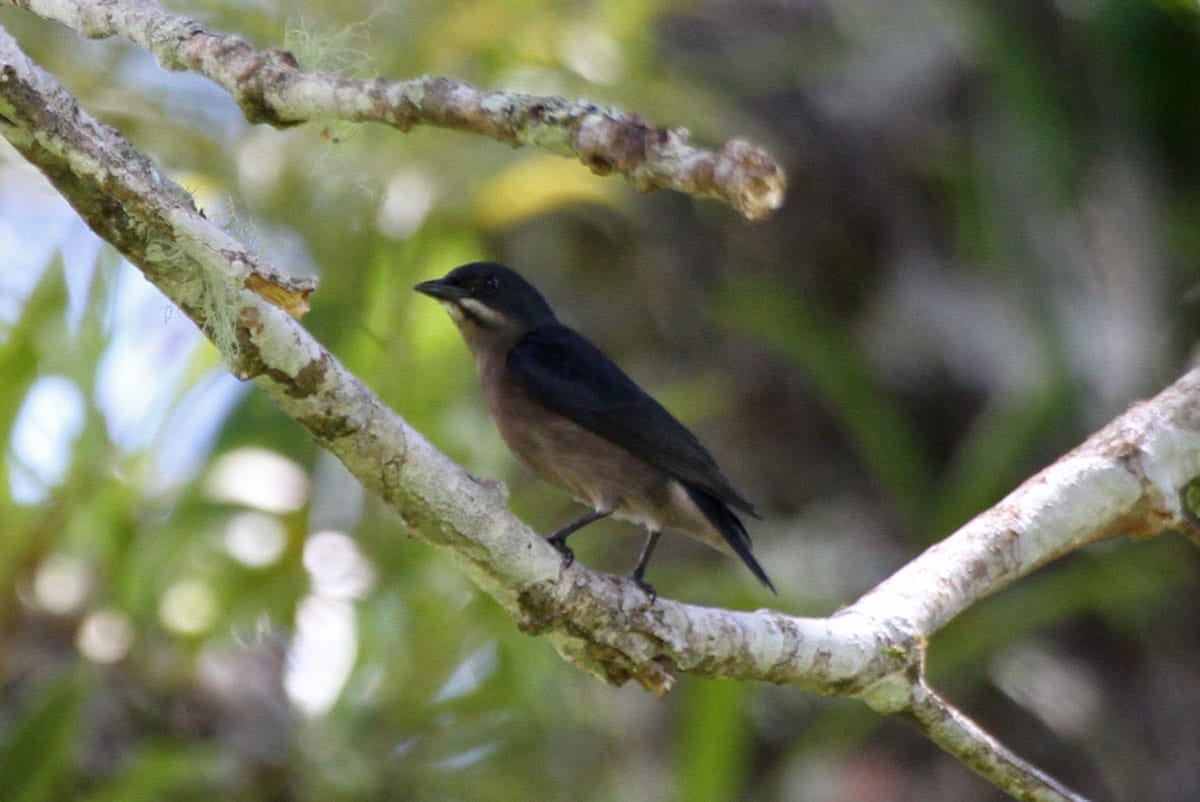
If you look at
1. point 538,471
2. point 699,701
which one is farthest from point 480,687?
point 538,471

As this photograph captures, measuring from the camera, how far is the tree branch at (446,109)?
1.66 metres

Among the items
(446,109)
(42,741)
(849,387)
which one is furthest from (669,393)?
(446,109)

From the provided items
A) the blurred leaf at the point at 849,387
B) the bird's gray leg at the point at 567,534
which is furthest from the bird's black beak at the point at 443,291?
the blurred leaf at the point at 849,387

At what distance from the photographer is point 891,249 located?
7023 millimetres

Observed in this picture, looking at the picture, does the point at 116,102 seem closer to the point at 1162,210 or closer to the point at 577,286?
the point at 577,286

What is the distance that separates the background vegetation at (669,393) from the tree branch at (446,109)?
5.87ft

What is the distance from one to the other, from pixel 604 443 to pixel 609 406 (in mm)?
115

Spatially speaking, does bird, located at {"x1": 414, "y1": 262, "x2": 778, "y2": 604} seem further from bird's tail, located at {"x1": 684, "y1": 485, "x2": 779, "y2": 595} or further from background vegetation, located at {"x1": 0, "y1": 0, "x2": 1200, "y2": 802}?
background vegetation, located at {"x1": 0, "y1": 0, "x2": 1200, "y2": 802}

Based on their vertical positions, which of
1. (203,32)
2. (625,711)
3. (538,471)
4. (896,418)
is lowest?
(625,711)

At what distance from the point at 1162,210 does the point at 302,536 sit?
4.35m

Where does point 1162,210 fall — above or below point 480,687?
above

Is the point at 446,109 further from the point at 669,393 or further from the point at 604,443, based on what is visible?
the point at 669,393

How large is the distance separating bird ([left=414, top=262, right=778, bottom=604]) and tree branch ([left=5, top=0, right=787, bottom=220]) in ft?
6.45

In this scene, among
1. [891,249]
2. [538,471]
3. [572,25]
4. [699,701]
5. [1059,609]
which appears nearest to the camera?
[538,471]
